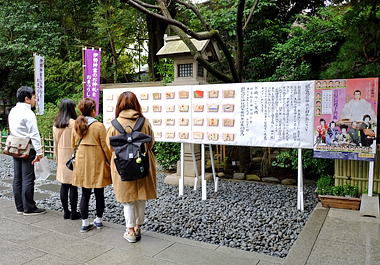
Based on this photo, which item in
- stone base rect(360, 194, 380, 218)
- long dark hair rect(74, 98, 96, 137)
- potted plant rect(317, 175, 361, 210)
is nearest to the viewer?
long dark hair rect(74, 98, 96, 137)

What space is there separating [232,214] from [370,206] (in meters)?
2.14

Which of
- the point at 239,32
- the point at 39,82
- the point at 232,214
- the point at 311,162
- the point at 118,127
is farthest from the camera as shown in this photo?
the point at 39,82

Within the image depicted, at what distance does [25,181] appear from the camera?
16.2 ft

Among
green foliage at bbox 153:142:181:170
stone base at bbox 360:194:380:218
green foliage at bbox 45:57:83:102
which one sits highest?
green foliage at bbox 45:57:83:102

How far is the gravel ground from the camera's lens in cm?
416

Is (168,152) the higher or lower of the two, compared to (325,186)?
higher

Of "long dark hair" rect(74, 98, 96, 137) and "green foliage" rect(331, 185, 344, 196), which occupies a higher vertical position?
"long dark hair" rect(74, 98, 96, 137)

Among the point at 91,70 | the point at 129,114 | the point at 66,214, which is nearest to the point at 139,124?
the point at 129,114

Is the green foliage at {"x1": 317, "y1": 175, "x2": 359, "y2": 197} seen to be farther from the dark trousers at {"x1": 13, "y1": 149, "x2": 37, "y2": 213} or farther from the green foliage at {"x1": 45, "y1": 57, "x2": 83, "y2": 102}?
the green foliage at {"x1": 45, "y1": 57, "x2": 83, "y2": 102}

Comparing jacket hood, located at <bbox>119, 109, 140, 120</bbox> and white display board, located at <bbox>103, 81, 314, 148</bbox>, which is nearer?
jacket hood, located at <bbox>119, 109, 140, 120</bbox>

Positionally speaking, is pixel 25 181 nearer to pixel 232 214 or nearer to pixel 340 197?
pixel 232 214

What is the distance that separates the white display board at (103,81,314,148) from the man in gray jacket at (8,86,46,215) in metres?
2.31

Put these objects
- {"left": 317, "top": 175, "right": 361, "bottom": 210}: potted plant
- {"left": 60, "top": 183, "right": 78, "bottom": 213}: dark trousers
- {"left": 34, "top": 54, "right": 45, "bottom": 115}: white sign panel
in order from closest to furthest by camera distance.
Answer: {"left": 60, "top": 183, "right": 78, "bottom": 213}: dark trousers → {"left": 317, "top": 175, "right": 361, "bottom": 210}: potted plant → {"left": 34, "top": 54, "right": 45, "bottom": 115}: white sign panel

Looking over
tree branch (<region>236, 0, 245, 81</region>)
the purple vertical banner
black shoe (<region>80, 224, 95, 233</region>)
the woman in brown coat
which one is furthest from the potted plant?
the purple vertical banner
